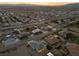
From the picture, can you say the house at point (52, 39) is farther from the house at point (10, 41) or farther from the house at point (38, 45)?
the house at point (10, 41)

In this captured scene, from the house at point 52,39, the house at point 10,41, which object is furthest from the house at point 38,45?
the house at point 10,41

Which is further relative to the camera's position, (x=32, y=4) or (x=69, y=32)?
(x=32, y=4)

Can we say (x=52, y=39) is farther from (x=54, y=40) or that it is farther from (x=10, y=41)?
(x=10, y=41)

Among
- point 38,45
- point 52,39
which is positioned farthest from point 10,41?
point 52,39

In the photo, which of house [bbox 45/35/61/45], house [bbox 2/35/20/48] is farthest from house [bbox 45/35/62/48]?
house [bbox 2/35/20/48]

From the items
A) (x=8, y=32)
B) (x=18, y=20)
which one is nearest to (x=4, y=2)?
(x=18, y=20)

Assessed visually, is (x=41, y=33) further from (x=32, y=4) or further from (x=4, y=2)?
(x=4, y=2)

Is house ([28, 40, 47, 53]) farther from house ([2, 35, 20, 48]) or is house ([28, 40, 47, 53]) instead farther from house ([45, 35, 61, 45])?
house ([2, 35, 20, 48])
